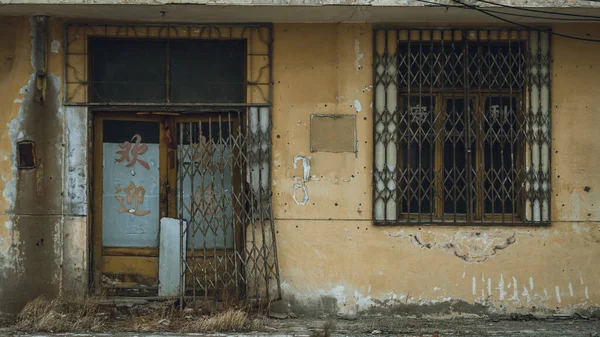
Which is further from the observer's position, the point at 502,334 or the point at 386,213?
the point at 386,213

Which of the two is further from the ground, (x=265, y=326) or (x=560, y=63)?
(x=560, y=63)

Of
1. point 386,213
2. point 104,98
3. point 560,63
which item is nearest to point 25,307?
point 104,98

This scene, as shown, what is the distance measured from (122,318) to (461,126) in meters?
4.33

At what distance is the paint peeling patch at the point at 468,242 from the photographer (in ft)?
28.1

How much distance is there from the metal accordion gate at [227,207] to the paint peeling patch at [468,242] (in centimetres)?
151

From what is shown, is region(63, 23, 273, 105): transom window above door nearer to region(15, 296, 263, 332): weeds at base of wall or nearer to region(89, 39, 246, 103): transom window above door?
region(89, 39, 246, 103): transom window above door

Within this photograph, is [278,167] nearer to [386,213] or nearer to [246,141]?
[246,141]

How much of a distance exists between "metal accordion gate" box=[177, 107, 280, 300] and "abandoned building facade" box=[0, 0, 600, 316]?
0.04 meters

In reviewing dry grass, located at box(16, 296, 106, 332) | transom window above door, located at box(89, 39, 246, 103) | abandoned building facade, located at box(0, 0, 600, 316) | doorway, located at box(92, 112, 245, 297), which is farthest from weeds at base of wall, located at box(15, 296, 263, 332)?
transom window above door, located at box(89, 39, 246, 103)

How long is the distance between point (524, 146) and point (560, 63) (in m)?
1.02

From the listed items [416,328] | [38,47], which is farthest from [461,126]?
[38,47]

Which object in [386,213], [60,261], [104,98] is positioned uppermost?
[104,98]

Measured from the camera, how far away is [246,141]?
852 centimetres

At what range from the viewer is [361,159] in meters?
8.59
